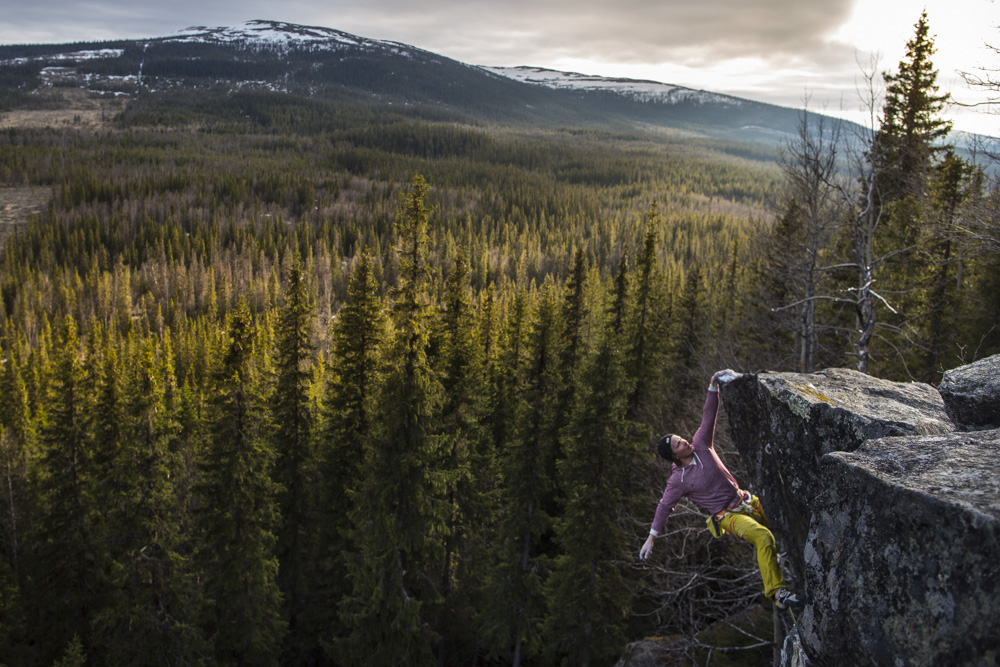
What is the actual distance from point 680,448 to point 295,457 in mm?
17515

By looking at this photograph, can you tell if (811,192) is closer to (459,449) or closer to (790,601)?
(790,601)

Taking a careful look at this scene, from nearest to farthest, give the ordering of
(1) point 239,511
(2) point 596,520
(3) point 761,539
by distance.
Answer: (3) point 761,539, (1) point 239,511, (2) point 596,520

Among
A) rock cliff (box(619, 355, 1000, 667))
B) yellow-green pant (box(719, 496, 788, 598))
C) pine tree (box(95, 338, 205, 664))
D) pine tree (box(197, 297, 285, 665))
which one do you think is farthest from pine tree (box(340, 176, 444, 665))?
rock cliff (box(619, 355, 1000, 667))

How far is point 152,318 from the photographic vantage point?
9200 cm

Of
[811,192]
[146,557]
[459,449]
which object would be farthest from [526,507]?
[811,192]

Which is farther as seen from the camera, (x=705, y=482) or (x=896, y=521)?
(x=705, y=482)

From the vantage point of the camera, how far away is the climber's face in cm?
735

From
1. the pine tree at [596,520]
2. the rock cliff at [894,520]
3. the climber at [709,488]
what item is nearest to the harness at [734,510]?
the climber at [709,488]

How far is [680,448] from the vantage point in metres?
7.40

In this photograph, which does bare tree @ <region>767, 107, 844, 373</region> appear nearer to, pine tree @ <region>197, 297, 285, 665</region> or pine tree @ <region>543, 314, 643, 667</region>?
pine tree @ <region>543, 314, 643, 667</region>

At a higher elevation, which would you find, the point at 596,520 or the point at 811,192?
the point at 811,192

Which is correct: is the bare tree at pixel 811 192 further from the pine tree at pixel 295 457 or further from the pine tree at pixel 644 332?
the pine tree at pixel 295 457

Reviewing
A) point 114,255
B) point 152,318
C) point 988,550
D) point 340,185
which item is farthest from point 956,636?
point 340,185

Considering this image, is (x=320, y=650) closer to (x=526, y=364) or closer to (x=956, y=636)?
(x=526, y=364)
